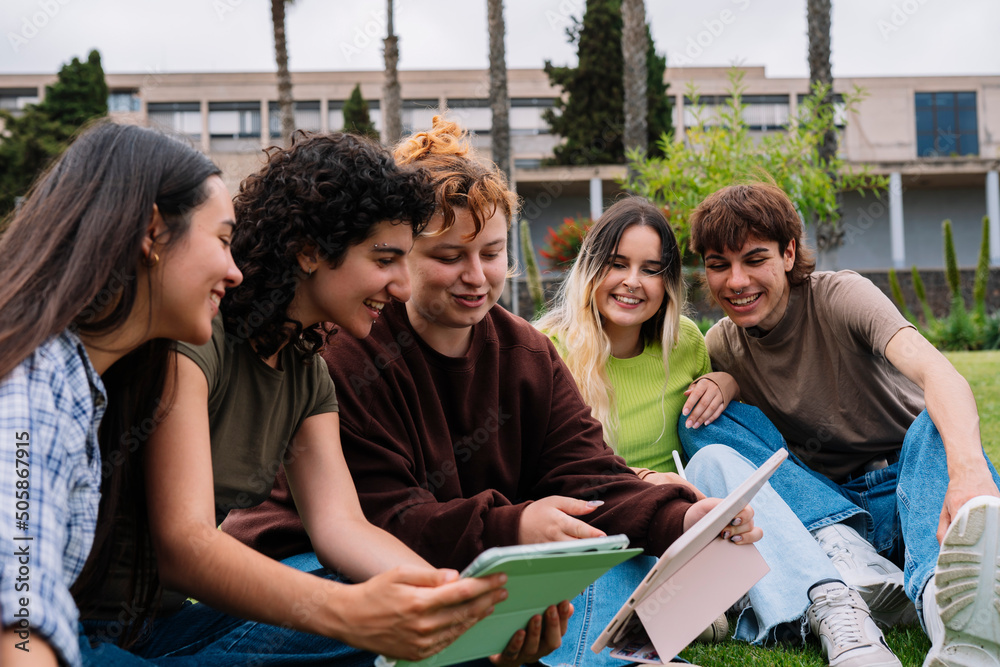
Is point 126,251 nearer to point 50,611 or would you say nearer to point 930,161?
point 50,611

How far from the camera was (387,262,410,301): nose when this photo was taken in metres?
2.17

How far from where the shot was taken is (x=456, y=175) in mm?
2531

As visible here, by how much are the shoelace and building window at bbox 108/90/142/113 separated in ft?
112

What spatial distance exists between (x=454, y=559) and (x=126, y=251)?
1194 mm

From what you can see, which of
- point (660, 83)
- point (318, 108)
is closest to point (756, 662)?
point (660, 83)

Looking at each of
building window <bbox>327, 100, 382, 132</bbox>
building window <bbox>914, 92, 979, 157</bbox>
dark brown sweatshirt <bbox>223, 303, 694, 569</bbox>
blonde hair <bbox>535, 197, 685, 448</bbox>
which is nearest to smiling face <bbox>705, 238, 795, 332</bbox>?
blonde hair <bbox>535, 197, 685, 448</bbox>

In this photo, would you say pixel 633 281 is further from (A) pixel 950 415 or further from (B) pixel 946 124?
(B) pixel 946 124

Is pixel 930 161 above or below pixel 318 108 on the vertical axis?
below

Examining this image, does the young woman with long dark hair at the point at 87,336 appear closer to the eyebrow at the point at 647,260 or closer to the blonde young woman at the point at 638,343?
the blonde young woman at the point at 638,343

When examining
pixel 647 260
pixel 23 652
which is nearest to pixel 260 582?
pixel 23 652

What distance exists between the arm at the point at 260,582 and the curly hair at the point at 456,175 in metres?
1.00

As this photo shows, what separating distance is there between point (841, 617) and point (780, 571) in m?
0.24

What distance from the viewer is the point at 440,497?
2.55 metres

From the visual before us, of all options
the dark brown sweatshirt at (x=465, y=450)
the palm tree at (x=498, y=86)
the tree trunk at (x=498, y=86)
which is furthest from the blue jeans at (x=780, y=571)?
the tree trunk at (x=498, y=86)
